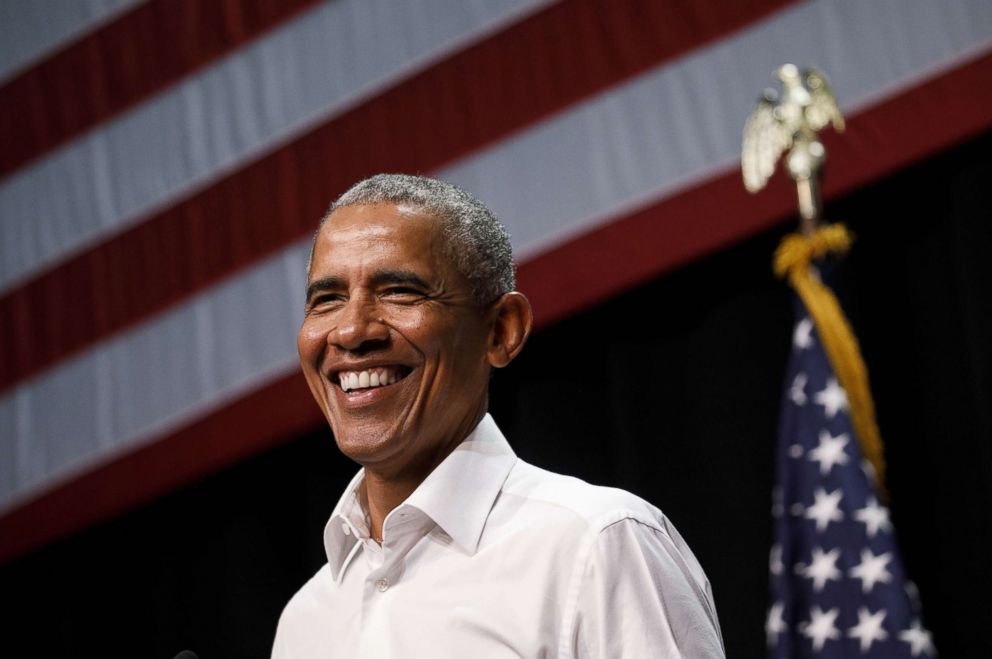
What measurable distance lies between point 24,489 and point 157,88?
0.95 m

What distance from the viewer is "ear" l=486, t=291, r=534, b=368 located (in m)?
1.22

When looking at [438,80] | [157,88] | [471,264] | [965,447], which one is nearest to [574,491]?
[471,264]

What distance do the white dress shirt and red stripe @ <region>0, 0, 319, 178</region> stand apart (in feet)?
6.17

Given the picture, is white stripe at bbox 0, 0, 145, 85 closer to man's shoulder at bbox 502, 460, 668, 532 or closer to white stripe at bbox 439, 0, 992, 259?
white stripe at bbox 439, 0, 992, 259

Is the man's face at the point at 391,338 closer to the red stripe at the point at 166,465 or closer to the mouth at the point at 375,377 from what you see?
the mouth at the point at 375,377

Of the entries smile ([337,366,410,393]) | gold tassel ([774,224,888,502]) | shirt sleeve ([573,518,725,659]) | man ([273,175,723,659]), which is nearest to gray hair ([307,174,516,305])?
man ([273,175,723,659])

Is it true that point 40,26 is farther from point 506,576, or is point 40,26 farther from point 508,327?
point 506,576

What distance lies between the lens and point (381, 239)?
1.17 metres

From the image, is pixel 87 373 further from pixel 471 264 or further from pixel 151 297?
pixel 471 264

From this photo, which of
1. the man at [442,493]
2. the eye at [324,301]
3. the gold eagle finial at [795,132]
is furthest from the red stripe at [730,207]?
the eye at [324,301]

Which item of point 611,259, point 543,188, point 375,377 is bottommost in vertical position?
point 375,377

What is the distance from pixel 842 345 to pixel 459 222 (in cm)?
108

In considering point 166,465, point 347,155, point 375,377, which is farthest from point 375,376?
point 166,465

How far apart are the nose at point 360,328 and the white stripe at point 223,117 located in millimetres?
1556
